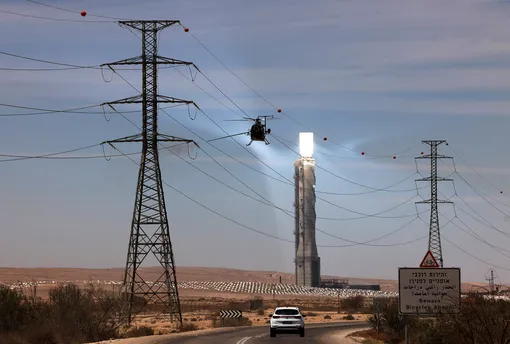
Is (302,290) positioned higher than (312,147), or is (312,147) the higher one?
(312,147)

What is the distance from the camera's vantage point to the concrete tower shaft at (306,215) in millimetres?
188375

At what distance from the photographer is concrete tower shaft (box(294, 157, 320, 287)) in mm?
188375

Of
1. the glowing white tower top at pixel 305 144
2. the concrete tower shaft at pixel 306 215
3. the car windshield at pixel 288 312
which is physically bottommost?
the car windshield at pixel 288 312

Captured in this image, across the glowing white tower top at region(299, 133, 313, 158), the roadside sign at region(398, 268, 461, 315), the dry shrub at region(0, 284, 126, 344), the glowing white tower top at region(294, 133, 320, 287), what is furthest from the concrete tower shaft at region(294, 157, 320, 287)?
the roadside sign at region(398, 268, 461, 315)

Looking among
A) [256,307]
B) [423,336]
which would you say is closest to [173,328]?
[423,336]

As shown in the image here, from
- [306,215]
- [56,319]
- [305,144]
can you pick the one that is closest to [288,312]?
[56,319]

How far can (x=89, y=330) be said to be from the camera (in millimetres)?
56125

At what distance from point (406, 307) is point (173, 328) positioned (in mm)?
37977

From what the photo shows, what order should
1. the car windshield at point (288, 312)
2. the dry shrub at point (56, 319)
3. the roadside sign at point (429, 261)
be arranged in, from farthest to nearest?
the car windshield at point (288, 312)
the dry shrub at point (56, 319)
the roadside sign at point (429, 261)

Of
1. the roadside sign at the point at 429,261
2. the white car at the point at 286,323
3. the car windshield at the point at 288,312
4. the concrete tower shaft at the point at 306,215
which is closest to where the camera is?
the roadside sign at the point at 429,261

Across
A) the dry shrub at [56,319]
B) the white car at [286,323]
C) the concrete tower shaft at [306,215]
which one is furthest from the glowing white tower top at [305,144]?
the white car at [286,323]

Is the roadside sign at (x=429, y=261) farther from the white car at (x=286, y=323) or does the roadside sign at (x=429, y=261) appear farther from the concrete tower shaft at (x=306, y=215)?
the concrete tower shaft at (x=306, y=215)

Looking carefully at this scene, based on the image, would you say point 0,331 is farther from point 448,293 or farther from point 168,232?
point 448,293

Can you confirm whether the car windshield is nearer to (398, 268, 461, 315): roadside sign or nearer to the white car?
the white car
